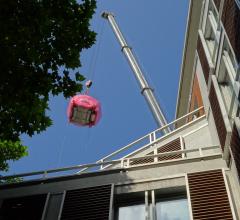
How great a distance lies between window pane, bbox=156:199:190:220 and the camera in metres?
10.0

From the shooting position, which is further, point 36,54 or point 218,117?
point 218,117

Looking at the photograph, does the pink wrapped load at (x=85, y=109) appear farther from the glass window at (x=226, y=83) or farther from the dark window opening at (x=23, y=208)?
the glass window at (x=226, y=83)

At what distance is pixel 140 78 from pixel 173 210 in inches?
572

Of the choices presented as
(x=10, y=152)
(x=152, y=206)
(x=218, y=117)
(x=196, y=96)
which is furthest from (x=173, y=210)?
(x=196, y=96)

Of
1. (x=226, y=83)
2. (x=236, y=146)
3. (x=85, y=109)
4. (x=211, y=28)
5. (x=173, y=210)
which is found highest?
(x=211, y=28)

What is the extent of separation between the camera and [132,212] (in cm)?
1062

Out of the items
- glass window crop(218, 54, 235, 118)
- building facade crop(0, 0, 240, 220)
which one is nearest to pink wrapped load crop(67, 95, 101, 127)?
building facade crop(0, 0, 240, 220)

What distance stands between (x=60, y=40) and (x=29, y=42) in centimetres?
84

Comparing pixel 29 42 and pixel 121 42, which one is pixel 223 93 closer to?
pixel 29 42

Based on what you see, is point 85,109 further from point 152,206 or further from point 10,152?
point 152,206

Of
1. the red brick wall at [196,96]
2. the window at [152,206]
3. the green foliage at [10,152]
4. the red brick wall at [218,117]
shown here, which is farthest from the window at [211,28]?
the green foliage at [10,152]

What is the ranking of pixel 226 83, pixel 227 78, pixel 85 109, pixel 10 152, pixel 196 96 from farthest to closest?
pixel 196 96, pixel 85 109, pixel 10 152, pixel 226 83, pixel 227 78

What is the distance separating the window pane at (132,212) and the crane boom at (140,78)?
7634 mm

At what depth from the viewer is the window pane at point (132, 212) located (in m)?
10.4
